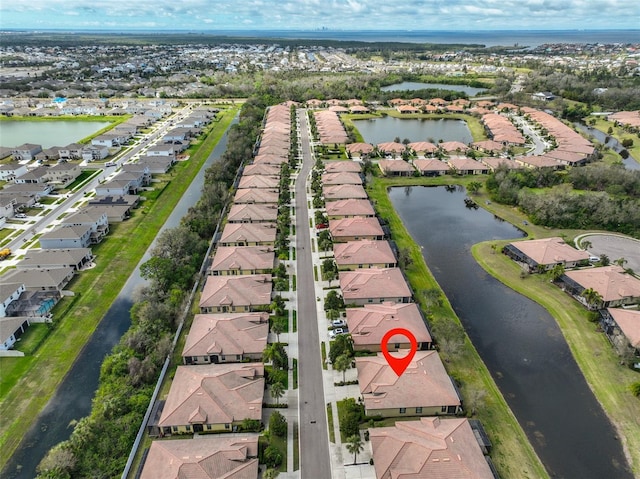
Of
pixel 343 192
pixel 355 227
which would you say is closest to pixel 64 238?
pixel 355 227

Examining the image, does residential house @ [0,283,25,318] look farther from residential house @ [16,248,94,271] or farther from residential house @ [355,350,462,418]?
residential house @ [355,350,462,418]

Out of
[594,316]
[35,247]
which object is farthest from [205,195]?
[594,316]

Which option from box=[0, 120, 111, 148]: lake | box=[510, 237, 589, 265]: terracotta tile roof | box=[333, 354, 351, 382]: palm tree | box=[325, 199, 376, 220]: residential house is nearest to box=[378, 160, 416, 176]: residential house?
box=[325, 199, 376, 220]: residential house

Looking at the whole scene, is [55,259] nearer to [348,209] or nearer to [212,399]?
[212,399]

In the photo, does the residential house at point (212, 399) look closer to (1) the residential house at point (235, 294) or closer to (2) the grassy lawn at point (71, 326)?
(1) the residential house at point (235, 294)

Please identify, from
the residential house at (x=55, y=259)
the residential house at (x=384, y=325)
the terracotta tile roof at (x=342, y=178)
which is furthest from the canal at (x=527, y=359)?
the residential house at (x=55, y=259)
